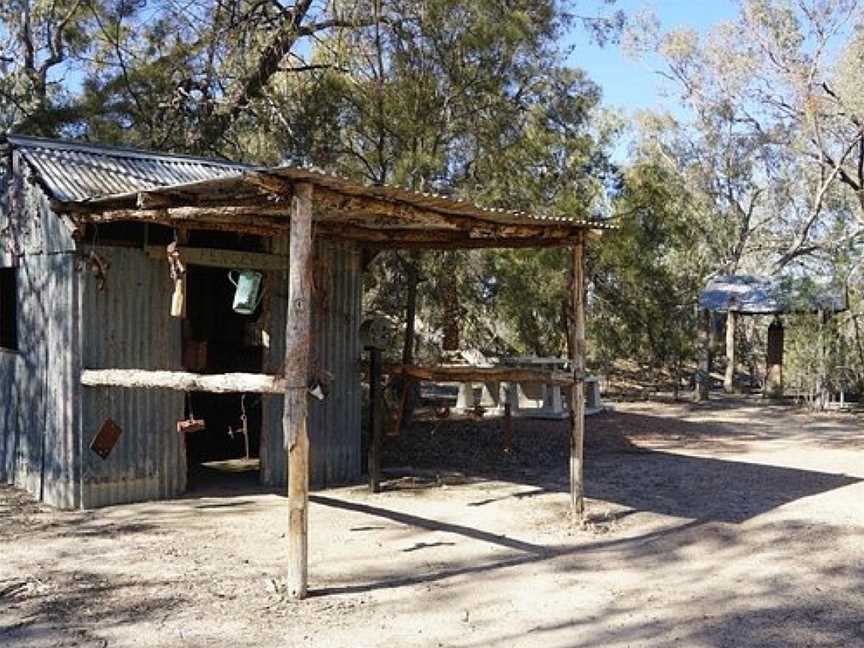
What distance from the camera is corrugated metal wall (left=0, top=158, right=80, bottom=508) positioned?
7508 mm

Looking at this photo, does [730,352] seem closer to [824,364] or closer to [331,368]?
[824,364]

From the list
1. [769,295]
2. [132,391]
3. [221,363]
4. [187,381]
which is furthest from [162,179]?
[769,295]

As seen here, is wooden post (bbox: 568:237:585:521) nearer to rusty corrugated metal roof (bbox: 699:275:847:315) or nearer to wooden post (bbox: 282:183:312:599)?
wooden post (bbox: 282:183:312:599)

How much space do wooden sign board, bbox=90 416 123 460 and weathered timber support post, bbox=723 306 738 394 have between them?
15506 millimetres

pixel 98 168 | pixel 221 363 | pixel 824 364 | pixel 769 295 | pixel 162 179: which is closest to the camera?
pixel 98 168

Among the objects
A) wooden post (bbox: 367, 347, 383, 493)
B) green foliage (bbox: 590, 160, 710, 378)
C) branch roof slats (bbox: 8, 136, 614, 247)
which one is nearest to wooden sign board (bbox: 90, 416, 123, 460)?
branch roof slats (bbox: 8, 136, 614, 247)

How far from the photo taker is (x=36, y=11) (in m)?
16.2

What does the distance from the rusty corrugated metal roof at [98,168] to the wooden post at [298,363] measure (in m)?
2.08

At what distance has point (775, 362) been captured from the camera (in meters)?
19.8

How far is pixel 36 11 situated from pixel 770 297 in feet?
51.8

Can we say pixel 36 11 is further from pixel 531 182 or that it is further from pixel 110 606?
pixel 110 606

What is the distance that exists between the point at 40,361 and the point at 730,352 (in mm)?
16982

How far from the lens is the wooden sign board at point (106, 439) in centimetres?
755

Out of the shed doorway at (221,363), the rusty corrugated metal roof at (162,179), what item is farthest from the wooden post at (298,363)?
the shed doorway at (221,363)
